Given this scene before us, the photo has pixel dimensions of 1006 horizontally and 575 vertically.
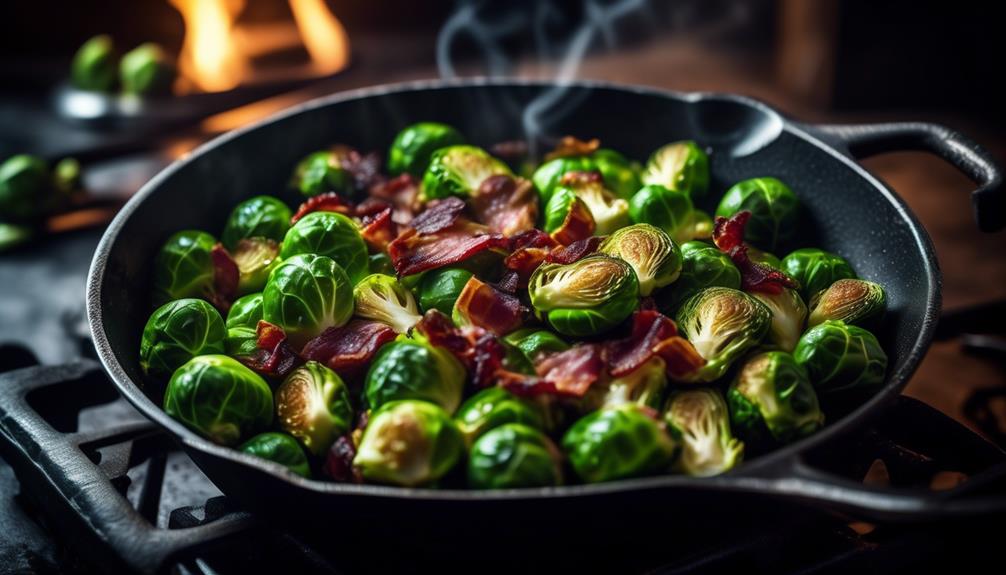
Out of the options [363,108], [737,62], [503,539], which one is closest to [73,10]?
[363,108]

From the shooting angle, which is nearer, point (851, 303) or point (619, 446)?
point (619, 446)

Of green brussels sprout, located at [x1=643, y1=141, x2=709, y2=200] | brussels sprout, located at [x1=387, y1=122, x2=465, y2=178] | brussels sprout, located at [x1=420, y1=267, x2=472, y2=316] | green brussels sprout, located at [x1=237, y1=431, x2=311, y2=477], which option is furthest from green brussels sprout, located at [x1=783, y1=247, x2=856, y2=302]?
green brussels sprout, located at [x1=237, y1=431, x2=311, y2=477]

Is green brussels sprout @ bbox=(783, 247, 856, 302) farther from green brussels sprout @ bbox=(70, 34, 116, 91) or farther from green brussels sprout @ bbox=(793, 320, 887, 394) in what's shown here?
green brussels sprout @ bbox=(70, 34, 116, 91)

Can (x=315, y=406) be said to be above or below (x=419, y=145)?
below

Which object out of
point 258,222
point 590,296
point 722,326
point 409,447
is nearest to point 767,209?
point 722,326

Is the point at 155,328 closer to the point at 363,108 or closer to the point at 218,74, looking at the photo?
the point at 363,108

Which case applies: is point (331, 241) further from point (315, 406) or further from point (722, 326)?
point (722, 326)

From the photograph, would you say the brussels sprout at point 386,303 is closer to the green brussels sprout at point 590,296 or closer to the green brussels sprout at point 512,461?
the green brussels sprout at point 590,296

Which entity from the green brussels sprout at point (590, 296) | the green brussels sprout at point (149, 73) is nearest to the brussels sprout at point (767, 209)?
the green brussels sprout at point (590, 296)
